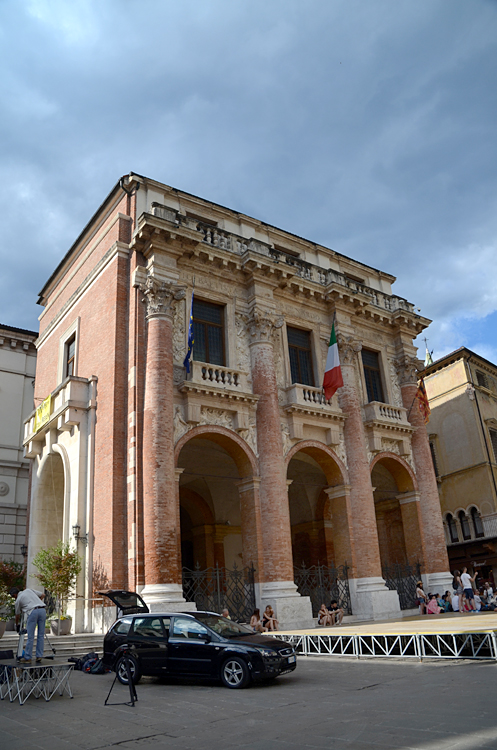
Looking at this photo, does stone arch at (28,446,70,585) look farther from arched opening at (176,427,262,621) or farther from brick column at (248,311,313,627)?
brick column at (248,311,313,627)

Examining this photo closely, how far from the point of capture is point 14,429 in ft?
87.8

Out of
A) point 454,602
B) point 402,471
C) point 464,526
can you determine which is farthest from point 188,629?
point 464,526

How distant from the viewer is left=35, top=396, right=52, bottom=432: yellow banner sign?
20.3 meters

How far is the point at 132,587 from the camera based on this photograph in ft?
50.2

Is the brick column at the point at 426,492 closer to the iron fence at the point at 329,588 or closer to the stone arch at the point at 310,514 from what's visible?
the stone arch at the point at 310,514

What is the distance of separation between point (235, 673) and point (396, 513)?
17.0 meters


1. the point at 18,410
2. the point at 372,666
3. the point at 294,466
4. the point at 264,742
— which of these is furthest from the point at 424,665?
the point at 18,410

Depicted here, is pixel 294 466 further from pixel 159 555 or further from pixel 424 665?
pixel 424 665

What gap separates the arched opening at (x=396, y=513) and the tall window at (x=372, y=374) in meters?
2.68

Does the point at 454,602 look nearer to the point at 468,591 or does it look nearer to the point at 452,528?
the point at 468,591

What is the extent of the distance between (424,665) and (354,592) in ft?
30.1

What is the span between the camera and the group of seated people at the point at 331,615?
57.7 ft

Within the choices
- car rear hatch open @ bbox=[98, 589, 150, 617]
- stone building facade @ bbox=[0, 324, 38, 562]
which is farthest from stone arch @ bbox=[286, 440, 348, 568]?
stone building facade @ bbox=[0, 324, 38, 562]

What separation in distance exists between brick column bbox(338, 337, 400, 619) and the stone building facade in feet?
46.1
